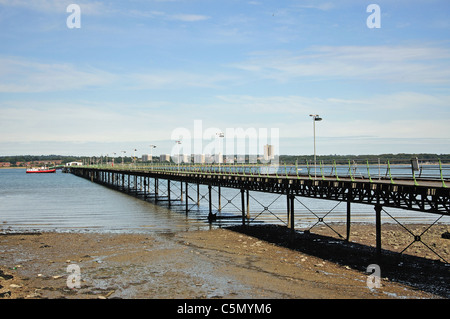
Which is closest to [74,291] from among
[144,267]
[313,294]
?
[144,267]

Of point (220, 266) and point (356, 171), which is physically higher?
point (356, 171)

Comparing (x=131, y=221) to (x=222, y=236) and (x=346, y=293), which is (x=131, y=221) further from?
(x=346, y=293)

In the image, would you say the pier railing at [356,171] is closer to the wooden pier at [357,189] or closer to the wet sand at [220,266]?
the wooden pier at [357,189]

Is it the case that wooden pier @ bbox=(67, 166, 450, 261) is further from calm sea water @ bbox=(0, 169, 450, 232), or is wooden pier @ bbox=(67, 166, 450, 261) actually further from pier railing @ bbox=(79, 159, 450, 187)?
calm sea water @ bbox=(0, 169, 450, 232)

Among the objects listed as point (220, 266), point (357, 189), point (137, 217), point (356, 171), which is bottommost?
point (137, 217)

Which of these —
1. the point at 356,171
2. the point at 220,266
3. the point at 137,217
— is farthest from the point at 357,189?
the point at 137,217

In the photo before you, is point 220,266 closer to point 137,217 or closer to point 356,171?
point 356,171

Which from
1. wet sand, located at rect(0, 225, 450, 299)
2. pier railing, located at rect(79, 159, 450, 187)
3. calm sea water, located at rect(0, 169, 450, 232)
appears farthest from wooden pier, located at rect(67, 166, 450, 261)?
calm sea water, located at rect(0, 169, 450, 232)

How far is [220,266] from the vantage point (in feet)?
75.4

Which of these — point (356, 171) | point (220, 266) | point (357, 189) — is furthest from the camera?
point (356, 171)

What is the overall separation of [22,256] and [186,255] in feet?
32.7

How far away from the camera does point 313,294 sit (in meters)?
17.8

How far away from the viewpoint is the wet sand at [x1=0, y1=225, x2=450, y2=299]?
18281mm
